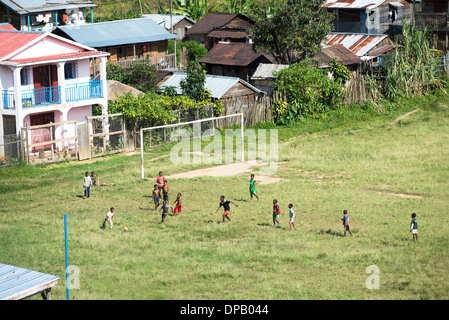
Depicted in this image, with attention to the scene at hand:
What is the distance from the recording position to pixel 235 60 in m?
50.3

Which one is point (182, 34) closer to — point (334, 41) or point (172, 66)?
point (172, 66)

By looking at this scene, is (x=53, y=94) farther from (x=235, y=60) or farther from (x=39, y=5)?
(x=39, y=5)

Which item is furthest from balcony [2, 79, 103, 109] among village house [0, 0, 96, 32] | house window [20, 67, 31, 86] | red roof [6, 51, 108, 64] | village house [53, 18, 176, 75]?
village house [0, 0, 96, 32]

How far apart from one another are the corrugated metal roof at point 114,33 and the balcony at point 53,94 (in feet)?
39.1

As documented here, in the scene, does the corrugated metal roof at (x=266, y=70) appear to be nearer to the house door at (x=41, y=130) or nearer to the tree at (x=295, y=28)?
the tree at (x=295, y=28)

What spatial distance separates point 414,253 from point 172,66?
3783 centimetres

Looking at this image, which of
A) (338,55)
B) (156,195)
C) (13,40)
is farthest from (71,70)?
(338,55)

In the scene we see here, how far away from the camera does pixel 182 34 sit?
6706 centimetres

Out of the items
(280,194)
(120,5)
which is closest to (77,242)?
(280,194)

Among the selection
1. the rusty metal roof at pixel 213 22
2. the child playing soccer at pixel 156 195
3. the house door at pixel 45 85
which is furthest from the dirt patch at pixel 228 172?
the rusty metal roof at pixel 213 22

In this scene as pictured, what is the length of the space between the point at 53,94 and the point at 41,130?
2117 mm

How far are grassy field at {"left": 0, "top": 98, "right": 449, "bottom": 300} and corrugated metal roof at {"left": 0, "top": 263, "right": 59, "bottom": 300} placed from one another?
2.42 metres

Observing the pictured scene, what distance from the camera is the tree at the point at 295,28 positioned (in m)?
43.8

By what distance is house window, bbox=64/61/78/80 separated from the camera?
125ft
